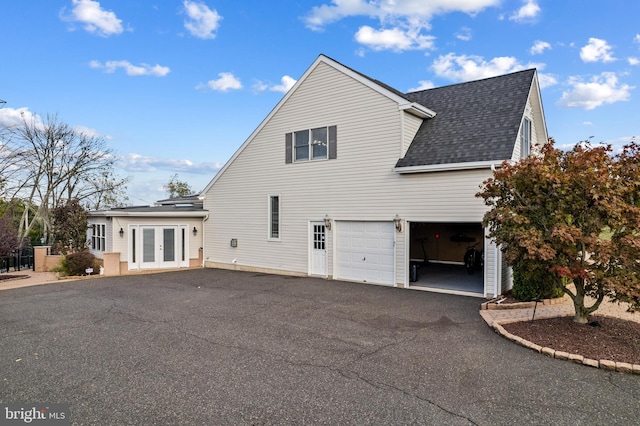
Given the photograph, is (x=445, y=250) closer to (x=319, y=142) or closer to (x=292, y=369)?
(x=319, y=142)

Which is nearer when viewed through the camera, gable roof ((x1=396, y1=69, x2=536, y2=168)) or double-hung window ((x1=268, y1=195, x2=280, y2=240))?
gable roof ((x1=396, y1=69, x2=536, y2=168))

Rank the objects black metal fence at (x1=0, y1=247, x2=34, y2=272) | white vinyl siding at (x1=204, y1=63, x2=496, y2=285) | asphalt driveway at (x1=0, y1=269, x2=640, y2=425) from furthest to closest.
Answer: black metal fence at (x1=0, y1=247, x2=34, y2=272), white vinyl siding at (x1=204, y1=63, x2=496, y2=285), asphalt driveway at (x1=0, y1=269, x2=640, y2=425)

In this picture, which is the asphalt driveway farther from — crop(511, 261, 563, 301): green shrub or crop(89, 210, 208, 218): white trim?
crop(89, 210, 208, 218): white trim

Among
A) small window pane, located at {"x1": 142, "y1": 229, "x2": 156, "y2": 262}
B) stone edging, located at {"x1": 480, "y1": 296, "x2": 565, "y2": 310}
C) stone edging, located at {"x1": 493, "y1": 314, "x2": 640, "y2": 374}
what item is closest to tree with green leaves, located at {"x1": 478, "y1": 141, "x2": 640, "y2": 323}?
stone edging, located at {"x1": 493, "y1": 314, "x2": 640, "y2": 374}

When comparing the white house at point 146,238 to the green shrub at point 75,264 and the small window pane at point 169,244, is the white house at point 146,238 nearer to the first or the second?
the small window pane at point 169,244

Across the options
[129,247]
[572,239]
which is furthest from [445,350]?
[129,247]

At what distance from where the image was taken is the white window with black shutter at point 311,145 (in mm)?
12750

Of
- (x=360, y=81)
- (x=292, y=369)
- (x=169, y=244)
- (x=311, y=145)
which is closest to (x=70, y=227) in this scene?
(x=169, y=244)

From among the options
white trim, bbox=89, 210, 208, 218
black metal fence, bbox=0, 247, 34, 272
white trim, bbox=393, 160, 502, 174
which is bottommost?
black metal fence, bbox=0, 247, 34, 272

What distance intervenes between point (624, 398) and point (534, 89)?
36.9 feet

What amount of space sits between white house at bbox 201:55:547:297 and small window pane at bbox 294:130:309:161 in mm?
44

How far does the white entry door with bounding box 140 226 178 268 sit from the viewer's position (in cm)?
1529

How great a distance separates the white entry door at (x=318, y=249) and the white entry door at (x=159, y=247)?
6.71 metres

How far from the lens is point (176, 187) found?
34625 mm
